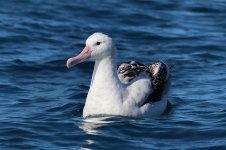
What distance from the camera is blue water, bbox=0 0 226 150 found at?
11977 mm

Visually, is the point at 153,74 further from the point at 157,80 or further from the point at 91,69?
the point at 91,69

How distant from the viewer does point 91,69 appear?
16.6 m

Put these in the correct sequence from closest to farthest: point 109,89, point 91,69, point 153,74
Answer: point 109,89
point 153,74
point 91,69

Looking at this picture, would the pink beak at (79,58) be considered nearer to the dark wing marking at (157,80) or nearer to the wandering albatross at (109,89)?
the wandering albatross at (109,89)

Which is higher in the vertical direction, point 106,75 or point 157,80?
point 106,75

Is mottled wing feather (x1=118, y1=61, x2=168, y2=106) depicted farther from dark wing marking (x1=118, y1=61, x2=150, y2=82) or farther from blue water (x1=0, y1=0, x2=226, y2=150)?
blue water (x1=0, y1=0, x2=226, y2=150)

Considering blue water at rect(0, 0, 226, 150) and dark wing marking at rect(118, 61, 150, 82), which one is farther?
dark wing marking at rect(118, 61, 150, 82)

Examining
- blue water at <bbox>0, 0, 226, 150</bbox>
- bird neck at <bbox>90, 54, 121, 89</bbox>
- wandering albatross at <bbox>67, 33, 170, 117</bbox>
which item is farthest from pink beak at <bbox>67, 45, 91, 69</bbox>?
blue water at <bbox>0, 0, 226, 150</bbox>

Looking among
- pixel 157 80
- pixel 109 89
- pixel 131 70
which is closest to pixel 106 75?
pixel 109 89

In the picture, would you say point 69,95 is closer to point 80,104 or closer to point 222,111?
point 80,104

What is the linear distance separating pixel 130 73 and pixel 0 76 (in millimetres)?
2923

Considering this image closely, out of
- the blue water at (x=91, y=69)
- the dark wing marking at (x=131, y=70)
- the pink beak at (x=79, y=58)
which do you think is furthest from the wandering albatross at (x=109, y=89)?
the dark wing marking at (x=131, y=70)

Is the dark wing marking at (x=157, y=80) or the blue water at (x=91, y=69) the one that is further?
the dark wing marking at (x=157, y=80)

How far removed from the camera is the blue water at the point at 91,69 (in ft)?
39.3
